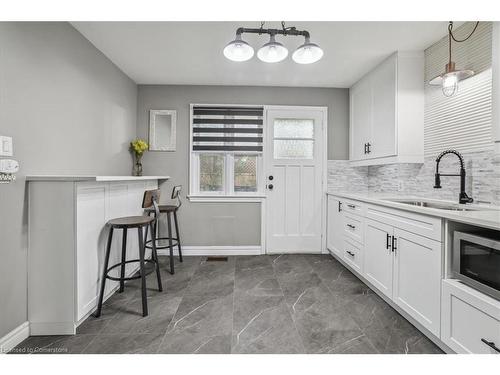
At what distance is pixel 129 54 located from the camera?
8.73ft

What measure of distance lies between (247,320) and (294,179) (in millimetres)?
2123

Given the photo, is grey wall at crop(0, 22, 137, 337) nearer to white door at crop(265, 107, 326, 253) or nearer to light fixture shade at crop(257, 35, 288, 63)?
light fixture shade at crop(257, 35, 288, 63)

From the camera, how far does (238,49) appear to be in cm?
188

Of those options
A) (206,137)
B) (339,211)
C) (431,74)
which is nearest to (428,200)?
(339,211)

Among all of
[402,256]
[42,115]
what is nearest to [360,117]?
[402,256]

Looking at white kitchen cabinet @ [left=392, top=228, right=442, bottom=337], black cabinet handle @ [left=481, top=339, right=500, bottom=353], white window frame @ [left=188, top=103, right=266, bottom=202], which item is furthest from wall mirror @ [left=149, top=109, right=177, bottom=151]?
black cabinet handle @ [left=481, top=339, right=500, bottom=353]

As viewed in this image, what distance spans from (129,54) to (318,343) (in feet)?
10.5

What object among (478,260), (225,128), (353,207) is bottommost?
(478,260)

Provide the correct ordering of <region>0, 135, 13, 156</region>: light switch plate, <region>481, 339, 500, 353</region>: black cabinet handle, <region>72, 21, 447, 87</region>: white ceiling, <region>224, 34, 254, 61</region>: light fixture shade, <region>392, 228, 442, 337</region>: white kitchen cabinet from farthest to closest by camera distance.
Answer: <region>72, 21, 447, 87</region>: white ceiling < <region>224, 34, 254, 61</region>: light fixture shade < <region>392, 228, 442, 337</region>: white kitchen cabinet < <region>0, 135, 13, 156</region>: light switch plate < <region>481, 339, 500, 353</region>: black cabinet handle

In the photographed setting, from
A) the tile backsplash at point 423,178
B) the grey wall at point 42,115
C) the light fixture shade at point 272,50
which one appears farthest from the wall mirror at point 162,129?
the tile backsplash at point 423,178

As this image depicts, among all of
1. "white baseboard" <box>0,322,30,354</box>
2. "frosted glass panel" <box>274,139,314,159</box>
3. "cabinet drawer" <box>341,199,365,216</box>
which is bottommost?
"white baseboard" <box>0,322,30,354</box>

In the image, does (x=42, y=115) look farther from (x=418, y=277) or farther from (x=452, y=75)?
(x=452, y=75)

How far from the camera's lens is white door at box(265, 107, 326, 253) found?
3551 mm
